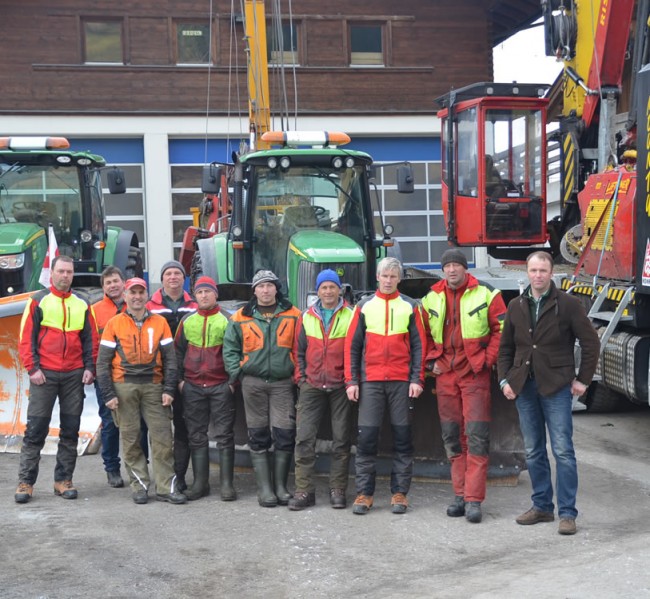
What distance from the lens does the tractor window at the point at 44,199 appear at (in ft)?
40.8

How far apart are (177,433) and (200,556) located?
1908 millimetres

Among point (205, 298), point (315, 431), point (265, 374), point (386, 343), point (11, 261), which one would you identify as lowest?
point (315, 431)

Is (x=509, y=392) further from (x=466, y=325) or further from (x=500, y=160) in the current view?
(x=500, y=160)

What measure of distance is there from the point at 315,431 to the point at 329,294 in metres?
1.01

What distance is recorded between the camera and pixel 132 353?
7.93 m

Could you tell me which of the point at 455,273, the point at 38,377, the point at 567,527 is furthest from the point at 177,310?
the point at 567,527

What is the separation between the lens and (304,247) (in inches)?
391

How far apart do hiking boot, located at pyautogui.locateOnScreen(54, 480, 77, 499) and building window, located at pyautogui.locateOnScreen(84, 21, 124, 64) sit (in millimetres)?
16179

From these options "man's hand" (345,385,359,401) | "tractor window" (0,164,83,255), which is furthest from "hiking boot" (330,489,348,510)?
"tractor window" (0,164,83,255)

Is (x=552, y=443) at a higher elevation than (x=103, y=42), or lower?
lower

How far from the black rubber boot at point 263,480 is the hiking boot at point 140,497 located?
0.83 m

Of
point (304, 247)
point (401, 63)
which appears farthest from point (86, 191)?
point (401, 63)

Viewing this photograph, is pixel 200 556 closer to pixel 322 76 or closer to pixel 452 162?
pixel 452 162

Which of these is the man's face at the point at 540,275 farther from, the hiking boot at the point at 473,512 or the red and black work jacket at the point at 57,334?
the red and black work jacket at the point at 57,334
